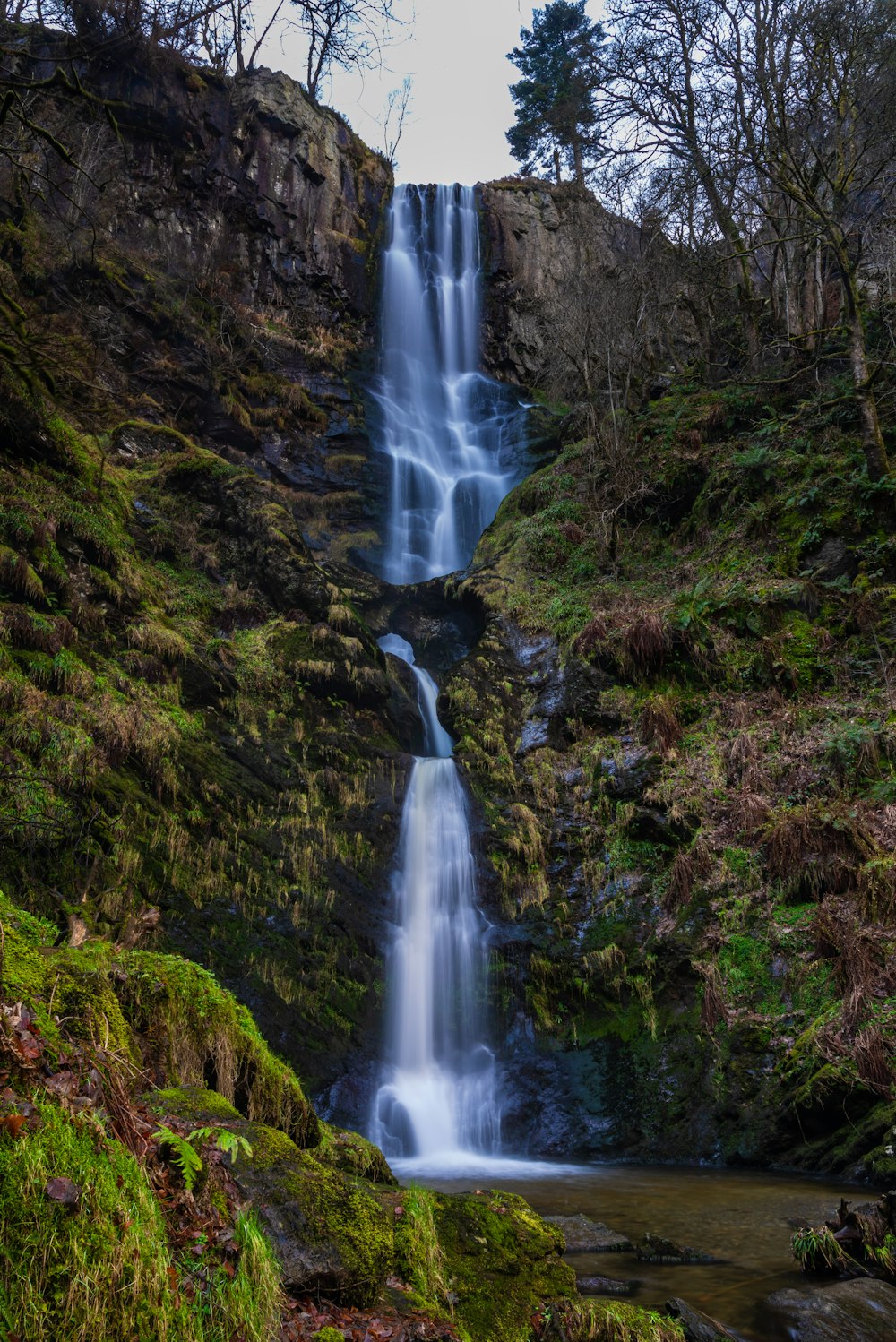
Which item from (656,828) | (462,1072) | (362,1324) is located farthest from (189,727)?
(362,1324)

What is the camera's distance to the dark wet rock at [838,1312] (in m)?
3.69

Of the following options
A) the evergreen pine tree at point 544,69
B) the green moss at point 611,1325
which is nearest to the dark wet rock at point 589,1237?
the green moss at point 611,1325

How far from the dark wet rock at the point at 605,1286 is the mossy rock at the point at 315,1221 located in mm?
1989

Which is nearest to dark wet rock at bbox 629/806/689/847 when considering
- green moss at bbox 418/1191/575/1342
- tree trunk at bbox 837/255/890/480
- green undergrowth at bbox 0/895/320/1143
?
tree trunk at bbox 837/255/890/480

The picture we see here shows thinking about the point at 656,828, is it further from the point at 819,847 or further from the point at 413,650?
the point at 413,650

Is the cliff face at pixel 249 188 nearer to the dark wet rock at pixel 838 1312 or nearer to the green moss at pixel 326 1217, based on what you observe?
the green moss at pixel 326 1217

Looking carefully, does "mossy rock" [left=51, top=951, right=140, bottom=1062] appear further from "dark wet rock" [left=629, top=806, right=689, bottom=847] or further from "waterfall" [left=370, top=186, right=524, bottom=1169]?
"dark wet rock" [left=629, top=806, right=689, bottom=847]

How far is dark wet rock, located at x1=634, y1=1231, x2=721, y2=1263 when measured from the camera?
4.86 metres

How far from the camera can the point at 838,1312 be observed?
12.6ft

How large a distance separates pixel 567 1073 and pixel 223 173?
25947 mm

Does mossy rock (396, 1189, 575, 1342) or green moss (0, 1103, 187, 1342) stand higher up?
green moss (0, 1103, 187, 1342)

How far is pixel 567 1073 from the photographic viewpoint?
8.59 meters

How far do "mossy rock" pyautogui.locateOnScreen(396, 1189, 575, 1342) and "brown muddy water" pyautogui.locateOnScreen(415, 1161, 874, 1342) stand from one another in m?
0.88

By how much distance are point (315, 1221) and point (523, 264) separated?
30418mm
